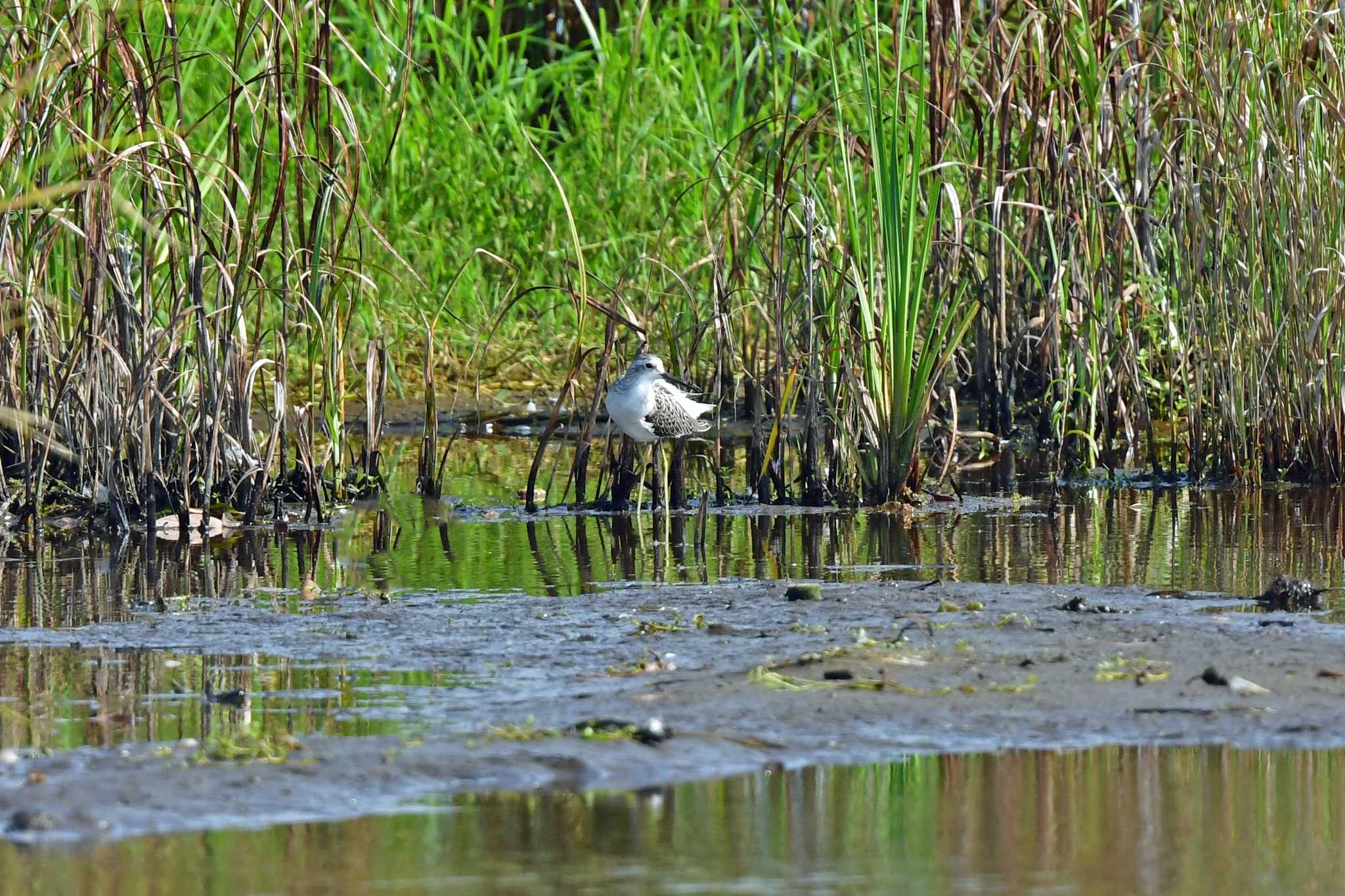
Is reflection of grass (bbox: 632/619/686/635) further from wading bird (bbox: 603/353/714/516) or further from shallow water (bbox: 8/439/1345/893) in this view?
wading bird (bbox: 603/353/714/516)

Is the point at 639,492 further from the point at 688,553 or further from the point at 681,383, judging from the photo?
the point at 688,553

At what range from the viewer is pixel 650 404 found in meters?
6.64

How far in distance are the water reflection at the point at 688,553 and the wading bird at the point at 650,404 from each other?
0.30m

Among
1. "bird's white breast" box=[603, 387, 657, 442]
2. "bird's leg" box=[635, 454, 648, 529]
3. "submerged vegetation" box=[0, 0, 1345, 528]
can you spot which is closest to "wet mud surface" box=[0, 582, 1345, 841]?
"submerged vegetation" box=[0, 0, 1345, 528]

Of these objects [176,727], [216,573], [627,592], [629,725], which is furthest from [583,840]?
[216,573]

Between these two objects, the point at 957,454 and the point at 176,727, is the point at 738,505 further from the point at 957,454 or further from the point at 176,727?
the point at 176,727

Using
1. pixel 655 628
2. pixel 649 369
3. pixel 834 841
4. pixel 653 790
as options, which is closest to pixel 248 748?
pixel 653 790

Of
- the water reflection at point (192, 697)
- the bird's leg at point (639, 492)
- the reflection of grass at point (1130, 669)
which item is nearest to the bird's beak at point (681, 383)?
the bird's leg at point (639, 492)

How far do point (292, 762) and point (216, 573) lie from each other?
2.35 metres

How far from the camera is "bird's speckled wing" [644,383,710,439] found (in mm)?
6691

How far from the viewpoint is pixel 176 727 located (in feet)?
12.3

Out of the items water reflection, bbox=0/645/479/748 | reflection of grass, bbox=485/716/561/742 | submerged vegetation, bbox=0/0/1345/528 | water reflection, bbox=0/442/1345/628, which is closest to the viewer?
reflection of grass, bbox=485/716/561/742

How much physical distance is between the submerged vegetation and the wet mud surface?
104 cm

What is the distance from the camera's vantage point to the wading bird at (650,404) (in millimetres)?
6613
